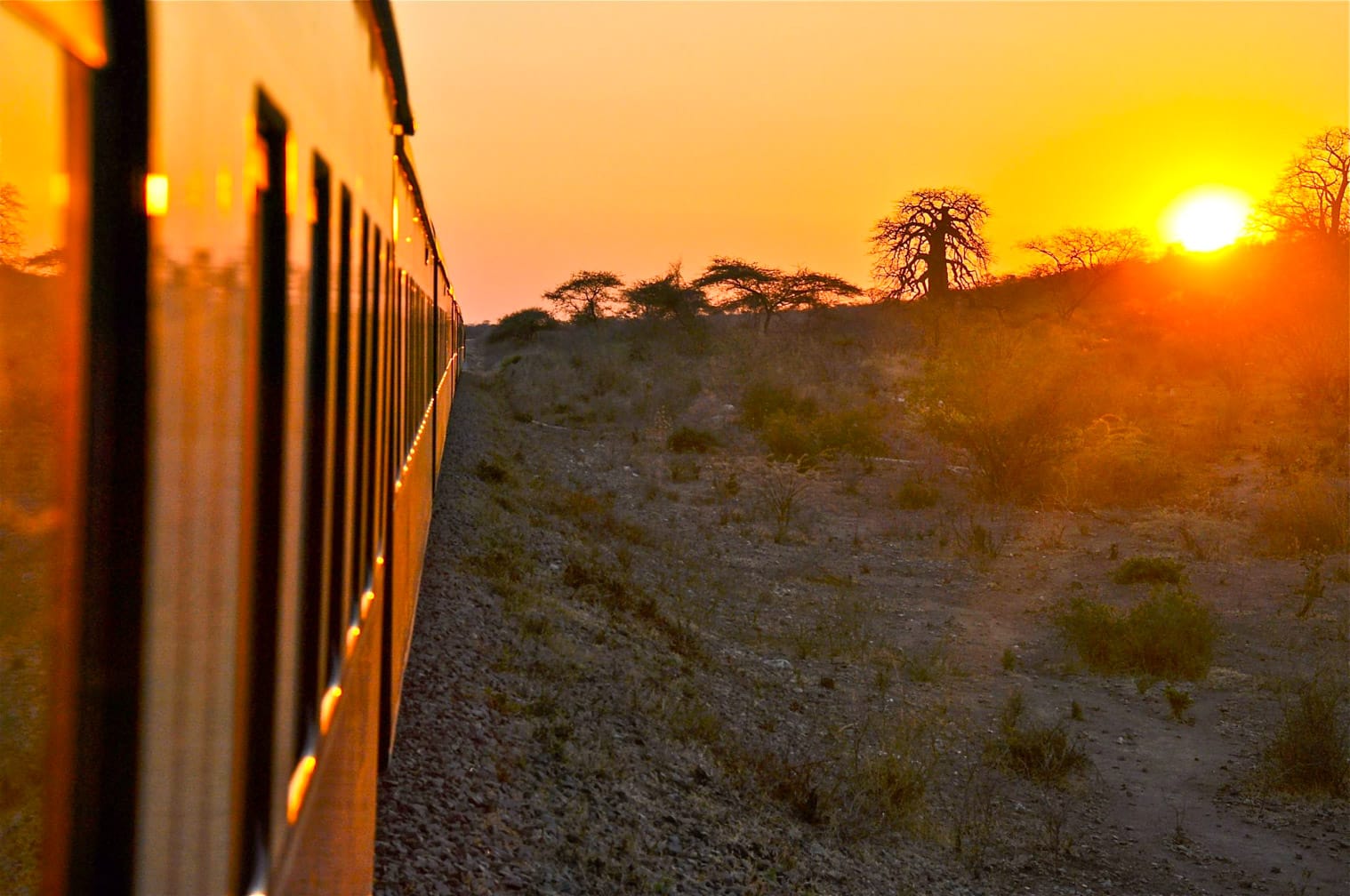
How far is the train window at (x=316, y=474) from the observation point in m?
1.85

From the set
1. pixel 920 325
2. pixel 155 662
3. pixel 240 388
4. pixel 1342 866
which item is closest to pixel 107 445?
pixel 155 662

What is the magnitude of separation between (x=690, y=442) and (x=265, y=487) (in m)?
23.3

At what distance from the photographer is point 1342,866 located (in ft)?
21.9

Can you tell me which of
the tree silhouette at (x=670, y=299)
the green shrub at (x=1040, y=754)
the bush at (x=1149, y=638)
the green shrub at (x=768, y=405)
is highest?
the tree silhouette at (x=670, y=299)

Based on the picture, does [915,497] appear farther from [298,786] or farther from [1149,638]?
[298,786]

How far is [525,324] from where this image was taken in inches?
2849

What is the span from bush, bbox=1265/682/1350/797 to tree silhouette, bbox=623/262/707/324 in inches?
1599

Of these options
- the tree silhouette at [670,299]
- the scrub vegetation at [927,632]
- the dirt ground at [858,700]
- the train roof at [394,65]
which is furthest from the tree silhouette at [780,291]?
the train roof at [394,65]

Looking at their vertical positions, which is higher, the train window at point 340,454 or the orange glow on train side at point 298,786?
the train window at point 340,454

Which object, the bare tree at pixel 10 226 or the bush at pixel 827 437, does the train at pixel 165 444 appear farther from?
the bush at pixel 827 437

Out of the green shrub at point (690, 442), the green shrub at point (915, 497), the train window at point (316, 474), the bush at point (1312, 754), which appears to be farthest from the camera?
the green shrub at point (690, 442)

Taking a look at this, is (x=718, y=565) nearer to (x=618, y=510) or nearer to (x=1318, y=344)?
(x=618, y=510)

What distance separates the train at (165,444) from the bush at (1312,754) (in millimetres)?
7555

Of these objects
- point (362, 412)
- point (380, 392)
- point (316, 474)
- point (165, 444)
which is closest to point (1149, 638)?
point (380, 392)
